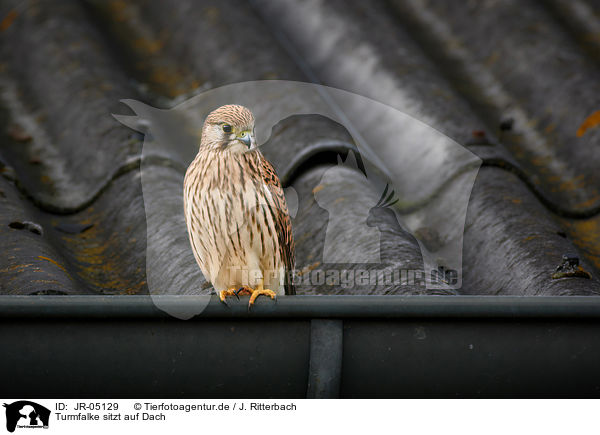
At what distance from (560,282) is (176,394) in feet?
3.37

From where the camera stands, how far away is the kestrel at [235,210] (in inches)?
63.0

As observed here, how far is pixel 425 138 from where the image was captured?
8.37 feet

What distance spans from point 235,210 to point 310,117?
948 mm

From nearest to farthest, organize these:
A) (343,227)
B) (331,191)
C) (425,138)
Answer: (343,227)
(331,191)
(425,138)

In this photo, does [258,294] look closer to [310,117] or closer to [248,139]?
[248,139]

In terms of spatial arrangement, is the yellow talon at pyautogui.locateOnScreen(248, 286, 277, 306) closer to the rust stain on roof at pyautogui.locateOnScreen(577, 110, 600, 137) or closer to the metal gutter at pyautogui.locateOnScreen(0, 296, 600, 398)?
the metal gutter at pyautogui.locateOnScreen(0, 296, 600, 398)

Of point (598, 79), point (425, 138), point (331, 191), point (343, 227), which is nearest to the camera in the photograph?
point (343, 227)

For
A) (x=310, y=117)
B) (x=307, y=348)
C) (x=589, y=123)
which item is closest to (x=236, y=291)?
(x=307, y=348)

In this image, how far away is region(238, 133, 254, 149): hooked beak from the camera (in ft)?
5.18

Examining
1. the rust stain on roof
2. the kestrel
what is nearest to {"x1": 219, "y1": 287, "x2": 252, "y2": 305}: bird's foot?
the kestrel

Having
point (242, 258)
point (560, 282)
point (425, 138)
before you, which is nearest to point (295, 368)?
point (242, 258)

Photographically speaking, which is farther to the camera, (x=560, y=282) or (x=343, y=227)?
(x=343, y=227)

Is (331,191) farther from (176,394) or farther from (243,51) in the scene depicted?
(243,51)
